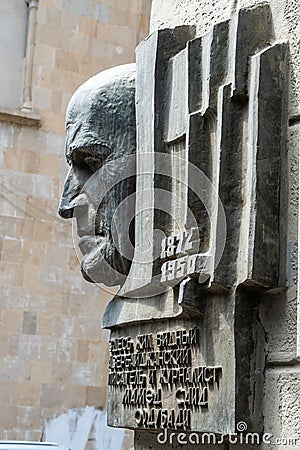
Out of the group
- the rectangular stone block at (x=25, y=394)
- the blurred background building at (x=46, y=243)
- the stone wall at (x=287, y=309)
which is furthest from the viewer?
the blurred background building at (x=46, y=243)

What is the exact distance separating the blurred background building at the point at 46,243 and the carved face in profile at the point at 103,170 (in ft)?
21.6

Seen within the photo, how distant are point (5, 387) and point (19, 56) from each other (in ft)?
13.4

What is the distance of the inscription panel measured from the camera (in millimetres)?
2467

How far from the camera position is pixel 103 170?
9.77 ft

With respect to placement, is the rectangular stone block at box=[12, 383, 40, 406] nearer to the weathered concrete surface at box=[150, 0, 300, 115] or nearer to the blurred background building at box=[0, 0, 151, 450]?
the blurred background building at box=[0, 0, 151, 450]

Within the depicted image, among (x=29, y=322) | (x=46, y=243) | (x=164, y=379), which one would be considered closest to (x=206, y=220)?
(x=164, y=379)

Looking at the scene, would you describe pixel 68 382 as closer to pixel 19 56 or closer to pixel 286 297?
pixel 19 56

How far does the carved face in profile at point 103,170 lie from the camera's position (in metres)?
2.97

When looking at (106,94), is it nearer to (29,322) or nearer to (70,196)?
(70,196)

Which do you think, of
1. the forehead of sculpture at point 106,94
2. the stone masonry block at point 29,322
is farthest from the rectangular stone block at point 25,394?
the forehead of sculpture at point 106,94

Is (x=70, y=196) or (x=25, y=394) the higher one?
(x=70, y=196)

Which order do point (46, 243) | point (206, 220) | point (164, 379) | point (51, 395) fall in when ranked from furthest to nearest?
point (46, 243) < point (51, 395) < point (164, 379) < point (206, 220)

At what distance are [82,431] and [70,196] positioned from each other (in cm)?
761

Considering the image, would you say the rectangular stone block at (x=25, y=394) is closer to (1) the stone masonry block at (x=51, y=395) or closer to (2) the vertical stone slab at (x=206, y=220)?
(1) the stone masonry block at (x=51, y=395)
